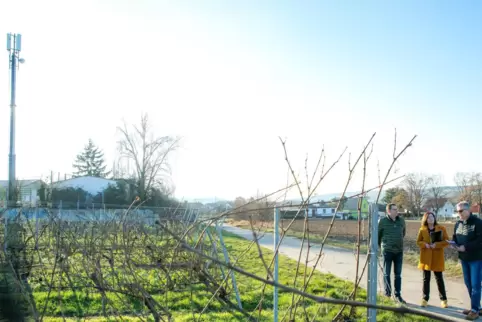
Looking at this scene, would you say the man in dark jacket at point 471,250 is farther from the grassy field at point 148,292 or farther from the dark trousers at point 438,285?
the grassy field at point 148,292

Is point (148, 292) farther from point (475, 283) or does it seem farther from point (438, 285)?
point (438, 285)

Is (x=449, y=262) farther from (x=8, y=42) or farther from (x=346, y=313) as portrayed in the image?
(x=8, y=42)

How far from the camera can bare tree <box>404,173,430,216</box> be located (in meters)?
50.3

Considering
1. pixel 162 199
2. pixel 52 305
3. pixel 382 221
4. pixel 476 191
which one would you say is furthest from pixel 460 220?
pixel 476 191

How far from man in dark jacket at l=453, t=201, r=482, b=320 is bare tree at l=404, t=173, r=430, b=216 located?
42.8 meters

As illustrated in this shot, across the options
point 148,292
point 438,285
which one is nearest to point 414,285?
point 438,285

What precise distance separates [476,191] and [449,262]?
137 feet

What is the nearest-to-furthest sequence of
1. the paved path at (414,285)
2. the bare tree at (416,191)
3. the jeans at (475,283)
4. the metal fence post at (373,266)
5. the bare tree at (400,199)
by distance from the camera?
the metal fence post at (373,266) → the jeans at (475,283) → the paved path at (414,285) → the bare tree at (400,199) → the bare tree at (416,191)

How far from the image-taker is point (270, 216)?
4566 millimetres

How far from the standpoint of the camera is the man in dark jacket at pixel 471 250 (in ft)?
20.3

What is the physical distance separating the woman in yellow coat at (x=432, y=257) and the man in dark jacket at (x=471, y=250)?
448mm

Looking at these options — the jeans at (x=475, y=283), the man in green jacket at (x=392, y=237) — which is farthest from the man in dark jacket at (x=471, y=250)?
the man in green jacket at (x=392, y=237)

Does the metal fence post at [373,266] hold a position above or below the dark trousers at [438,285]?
above

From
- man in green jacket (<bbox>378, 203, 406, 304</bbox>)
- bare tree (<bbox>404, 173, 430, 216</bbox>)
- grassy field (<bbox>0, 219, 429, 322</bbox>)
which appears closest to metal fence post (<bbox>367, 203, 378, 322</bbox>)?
grassy field (<bbox>0, 219, 429, 322</bbox>)
